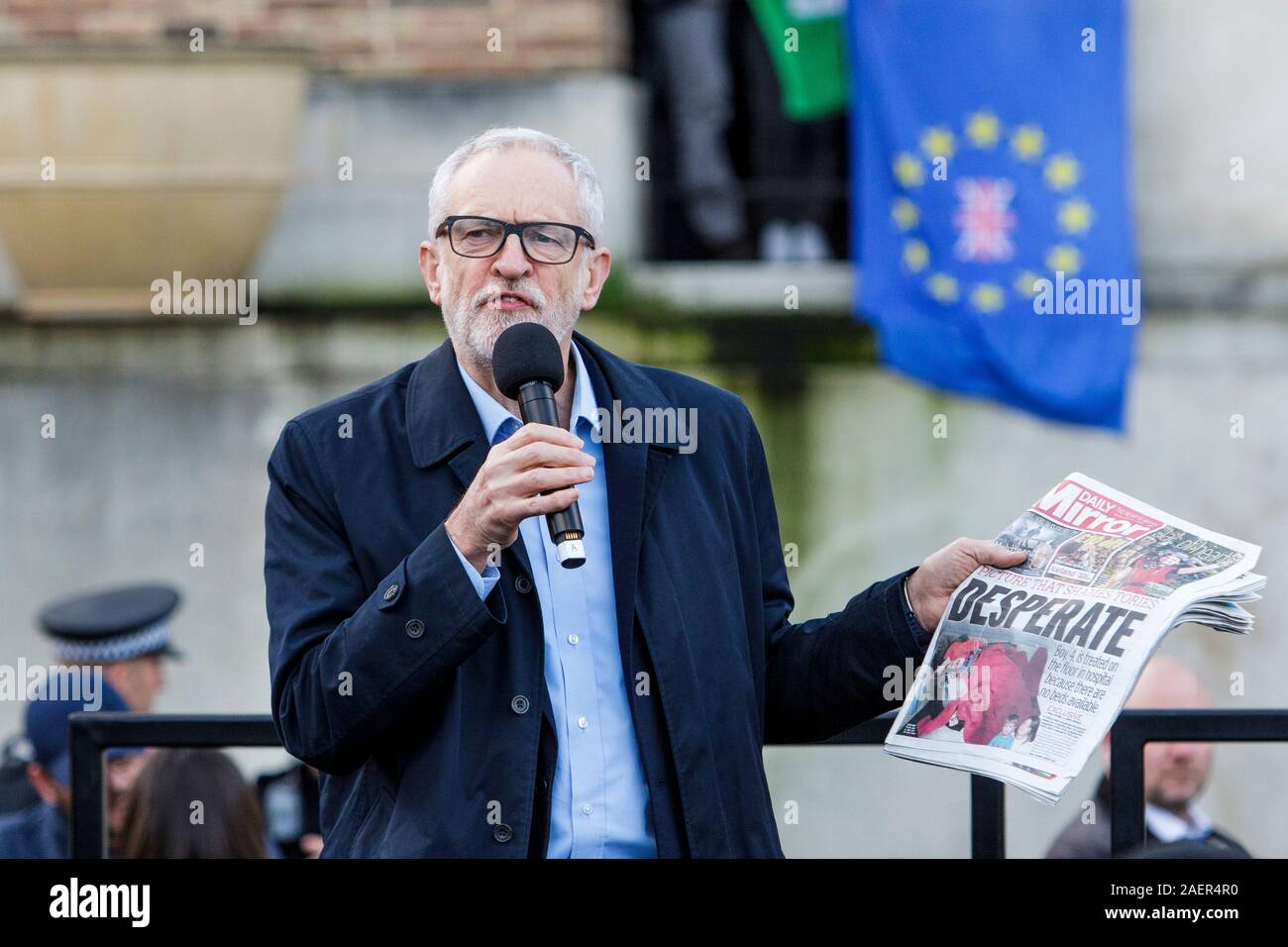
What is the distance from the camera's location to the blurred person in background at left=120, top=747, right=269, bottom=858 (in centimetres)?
423

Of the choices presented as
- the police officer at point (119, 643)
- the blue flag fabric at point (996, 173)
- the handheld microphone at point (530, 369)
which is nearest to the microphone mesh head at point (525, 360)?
the handheld microphone at point (530, 369)

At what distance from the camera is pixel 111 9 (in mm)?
6742

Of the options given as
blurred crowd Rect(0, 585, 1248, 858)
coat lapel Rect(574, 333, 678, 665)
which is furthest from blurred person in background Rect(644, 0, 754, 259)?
coat lapel Rect(574, 333, 678, 665)

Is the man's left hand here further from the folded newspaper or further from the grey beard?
the grey beard

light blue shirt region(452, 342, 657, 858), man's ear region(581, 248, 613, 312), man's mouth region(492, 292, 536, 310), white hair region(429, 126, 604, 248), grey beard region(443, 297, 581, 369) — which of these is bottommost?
light blue shirt region(452, 342, 657, 858)

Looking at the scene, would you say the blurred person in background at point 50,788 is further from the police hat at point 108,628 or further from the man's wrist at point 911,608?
the man's wrist at point 911,608

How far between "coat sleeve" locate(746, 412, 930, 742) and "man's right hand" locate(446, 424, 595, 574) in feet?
1.95

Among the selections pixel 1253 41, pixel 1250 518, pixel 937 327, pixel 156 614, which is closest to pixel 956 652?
pixel 156 614

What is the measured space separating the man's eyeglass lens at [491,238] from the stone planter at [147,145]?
14.4ft

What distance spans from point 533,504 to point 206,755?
251 cm

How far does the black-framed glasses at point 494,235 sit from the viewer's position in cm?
254

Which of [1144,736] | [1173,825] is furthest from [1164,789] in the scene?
[1144,736]

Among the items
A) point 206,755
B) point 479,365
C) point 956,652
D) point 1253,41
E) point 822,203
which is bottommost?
point 206,755
